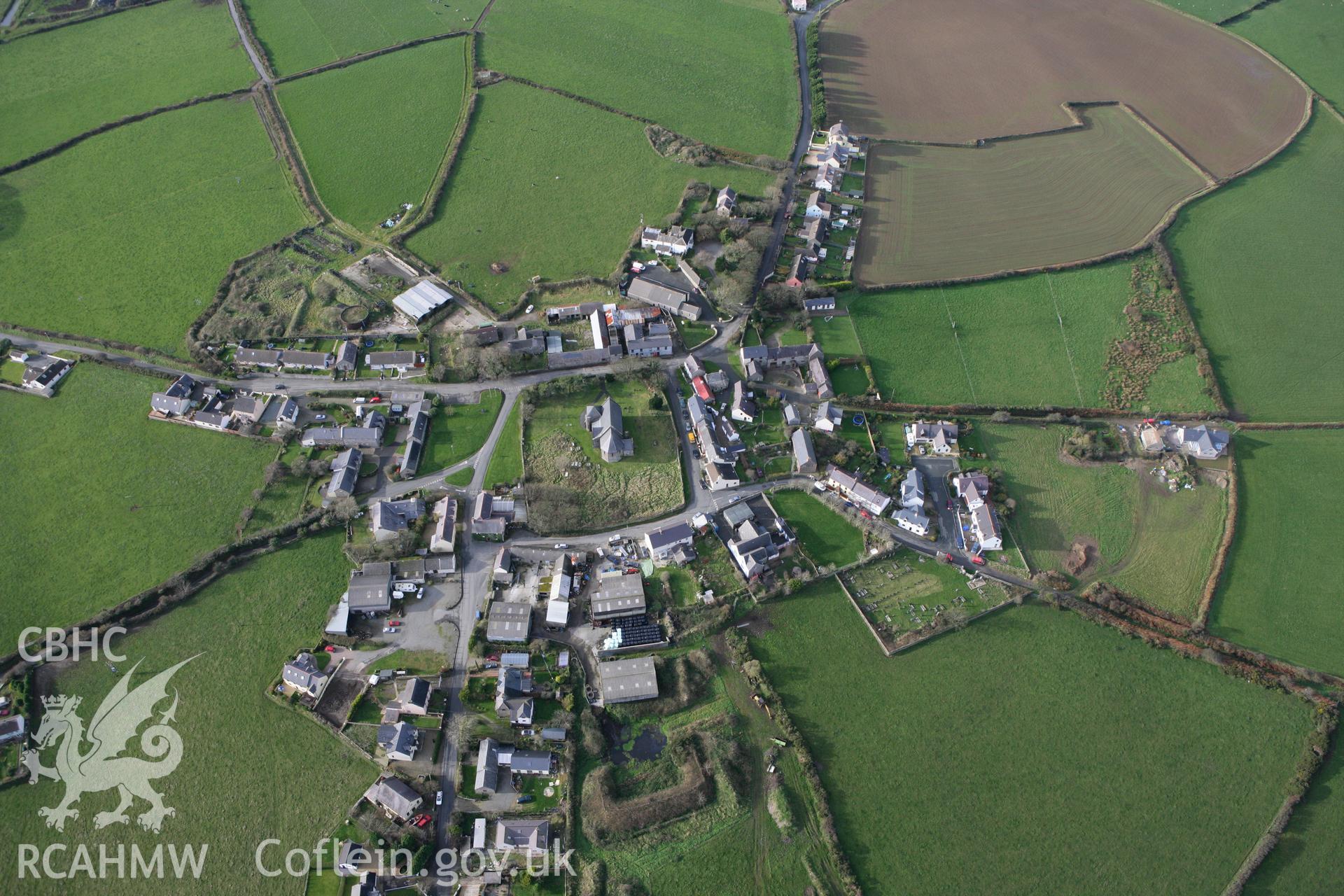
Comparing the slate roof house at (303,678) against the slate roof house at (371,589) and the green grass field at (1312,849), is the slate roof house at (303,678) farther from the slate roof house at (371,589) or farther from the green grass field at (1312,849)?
the green grass field at (1312,849)

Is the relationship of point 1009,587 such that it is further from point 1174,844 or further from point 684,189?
point 684,189

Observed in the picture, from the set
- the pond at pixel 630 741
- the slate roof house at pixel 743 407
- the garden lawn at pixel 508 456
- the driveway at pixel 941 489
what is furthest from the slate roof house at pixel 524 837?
the driveway at pixel 941 489

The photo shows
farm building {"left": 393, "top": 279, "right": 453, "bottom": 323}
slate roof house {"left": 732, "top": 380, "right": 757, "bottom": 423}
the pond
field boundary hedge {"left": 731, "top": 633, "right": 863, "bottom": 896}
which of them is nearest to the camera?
field boundary hedge {"left": 731, "top": 633, "right": 863, "bottom": 896}

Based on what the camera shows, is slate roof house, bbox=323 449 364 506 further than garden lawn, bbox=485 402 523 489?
No

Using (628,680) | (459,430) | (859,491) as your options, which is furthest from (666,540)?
(459,430)

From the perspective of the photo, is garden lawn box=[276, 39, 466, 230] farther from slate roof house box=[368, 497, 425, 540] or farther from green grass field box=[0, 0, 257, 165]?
slate roof house box=[368, 497, 425, 540]

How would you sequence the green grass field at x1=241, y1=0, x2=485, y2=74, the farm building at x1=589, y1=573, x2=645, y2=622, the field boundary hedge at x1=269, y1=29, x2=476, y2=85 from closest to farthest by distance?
the farm building at x1=589, y1=573, x2=645, y2=622
the field boundary hedge at x1=269, y1=29, x2=476, y2=85
the green grass field at x1=241, y1=0, x2=485, y2=74

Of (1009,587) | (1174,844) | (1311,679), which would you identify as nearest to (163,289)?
(1009,587)

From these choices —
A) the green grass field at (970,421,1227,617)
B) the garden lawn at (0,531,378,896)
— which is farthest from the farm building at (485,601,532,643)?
the green grass field at (970,421,1227,617)
